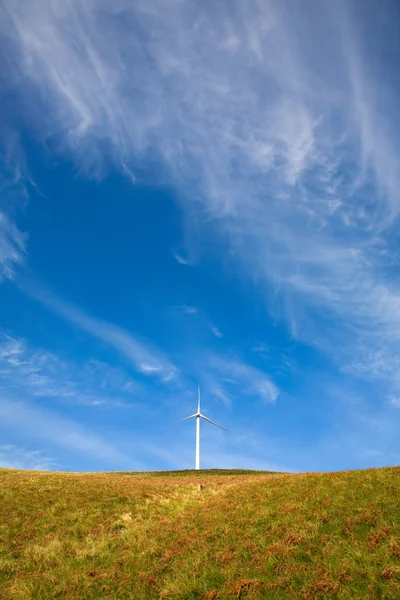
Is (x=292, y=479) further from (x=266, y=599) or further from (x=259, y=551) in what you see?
(x=266, y=599)

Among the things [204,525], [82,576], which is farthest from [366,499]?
[82,576]

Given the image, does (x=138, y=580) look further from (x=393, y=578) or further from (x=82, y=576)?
(x=393, y=578)

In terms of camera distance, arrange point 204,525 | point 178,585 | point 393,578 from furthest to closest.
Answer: point 204,525
point 178,585
point 393,578

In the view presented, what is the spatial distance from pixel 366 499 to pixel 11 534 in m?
20.4

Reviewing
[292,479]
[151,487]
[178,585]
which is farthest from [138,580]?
[151,487]

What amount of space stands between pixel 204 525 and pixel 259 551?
604 centimetres

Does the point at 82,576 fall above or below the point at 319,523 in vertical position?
below

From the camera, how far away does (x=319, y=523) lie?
19812 mm

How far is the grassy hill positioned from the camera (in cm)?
1553

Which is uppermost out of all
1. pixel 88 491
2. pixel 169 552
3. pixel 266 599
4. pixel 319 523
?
pixel 88 491

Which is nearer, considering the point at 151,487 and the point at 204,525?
the point at 204,525

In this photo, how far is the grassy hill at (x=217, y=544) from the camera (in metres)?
15.5

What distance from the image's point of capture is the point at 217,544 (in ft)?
66.1

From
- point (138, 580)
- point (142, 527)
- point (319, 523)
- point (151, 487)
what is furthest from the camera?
point (151, 487)
